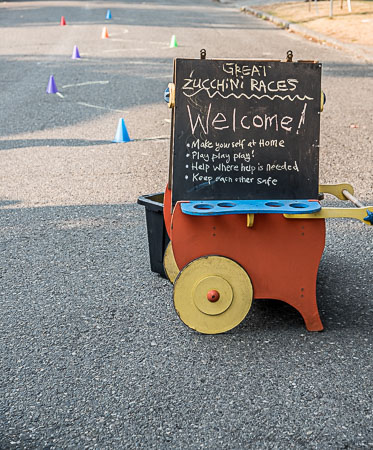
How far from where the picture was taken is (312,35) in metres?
18.1

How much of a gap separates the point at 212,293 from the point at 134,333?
47cm

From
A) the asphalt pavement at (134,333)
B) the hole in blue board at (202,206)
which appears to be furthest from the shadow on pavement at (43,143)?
the hole in blue board at (202,206)

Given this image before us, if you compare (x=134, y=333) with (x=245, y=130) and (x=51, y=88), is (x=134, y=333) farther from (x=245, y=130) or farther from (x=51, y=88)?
(x=51, y=88)

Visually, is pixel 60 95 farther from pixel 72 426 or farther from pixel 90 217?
pixel 72 426

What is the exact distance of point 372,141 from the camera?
7.96 m

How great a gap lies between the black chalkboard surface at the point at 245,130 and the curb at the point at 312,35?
11314mm

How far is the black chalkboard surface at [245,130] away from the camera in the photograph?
3.71m

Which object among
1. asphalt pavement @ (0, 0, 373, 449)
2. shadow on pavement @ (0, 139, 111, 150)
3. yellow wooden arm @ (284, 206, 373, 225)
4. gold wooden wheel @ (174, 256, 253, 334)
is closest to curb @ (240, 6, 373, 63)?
asphalt pavement @ (0, 0, 373, 449)

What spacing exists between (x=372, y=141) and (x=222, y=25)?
1419 cm

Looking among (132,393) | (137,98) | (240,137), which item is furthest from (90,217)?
(137,98)

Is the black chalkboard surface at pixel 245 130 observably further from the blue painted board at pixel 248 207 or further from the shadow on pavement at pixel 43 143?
the shadow on pavement at pixel 43 143

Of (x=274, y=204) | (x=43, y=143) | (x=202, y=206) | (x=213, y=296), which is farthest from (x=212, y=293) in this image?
(x=43, y=143)

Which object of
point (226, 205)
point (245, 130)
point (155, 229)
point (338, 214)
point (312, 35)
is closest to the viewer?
point (338, 214)

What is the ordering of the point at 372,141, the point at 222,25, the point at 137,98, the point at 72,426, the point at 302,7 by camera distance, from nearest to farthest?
the point at 72,426 → the point at 372,141 → the point at 137,98 → the point at 222,25 → the point at 302,7
